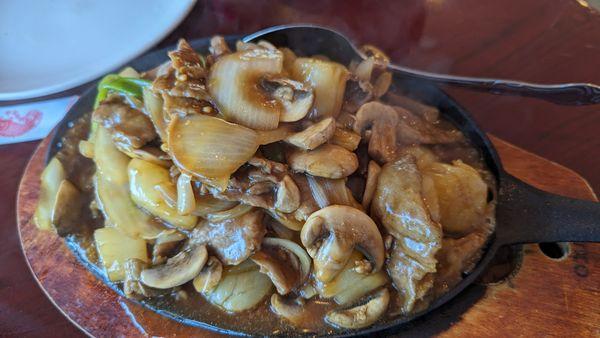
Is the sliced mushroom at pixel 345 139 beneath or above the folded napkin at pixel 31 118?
above

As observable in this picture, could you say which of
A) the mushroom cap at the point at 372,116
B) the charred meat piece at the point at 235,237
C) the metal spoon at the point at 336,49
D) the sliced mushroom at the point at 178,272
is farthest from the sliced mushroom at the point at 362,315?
the metal spoon at the point at 336,49

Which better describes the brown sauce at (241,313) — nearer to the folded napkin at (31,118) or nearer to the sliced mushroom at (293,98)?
the sliced mushroom at (293,98)

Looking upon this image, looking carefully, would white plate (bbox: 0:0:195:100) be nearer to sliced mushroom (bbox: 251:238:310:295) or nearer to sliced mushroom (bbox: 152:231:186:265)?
sliced mushroom (bbox: 152:231:186:265)

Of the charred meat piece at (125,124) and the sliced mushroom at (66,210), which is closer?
the charred meat piece at (125,124)

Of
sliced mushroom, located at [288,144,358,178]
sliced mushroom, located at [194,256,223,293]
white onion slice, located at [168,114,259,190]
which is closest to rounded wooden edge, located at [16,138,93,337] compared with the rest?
sliced mushroom, located at [194,256,223,293]

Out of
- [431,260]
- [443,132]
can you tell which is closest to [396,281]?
[431,260]

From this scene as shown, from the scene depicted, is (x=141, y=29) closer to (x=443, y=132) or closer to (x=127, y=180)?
(x=127, y=180)
